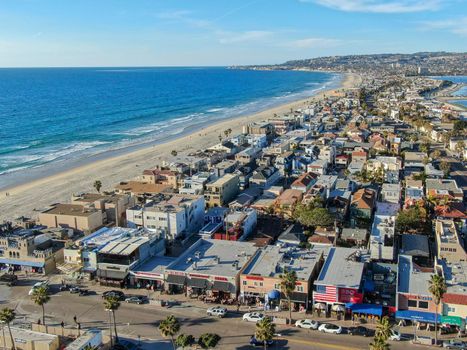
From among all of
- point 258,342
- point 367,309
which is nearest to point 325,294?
point 367,309

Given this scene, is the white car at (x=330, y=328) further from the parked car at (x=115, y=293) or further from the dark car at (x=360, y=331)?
the parked car at (x=115, y=293)

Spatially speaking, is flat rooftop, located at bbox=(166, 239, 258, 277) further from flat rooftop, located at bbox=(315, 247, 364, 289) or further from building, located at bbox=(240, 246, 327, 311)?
flat rooftop, located at bbox=(315, 247, 364, 289)

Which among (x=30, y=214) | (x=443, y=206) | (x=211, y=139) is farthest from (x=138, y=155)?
(x=443, y=206)

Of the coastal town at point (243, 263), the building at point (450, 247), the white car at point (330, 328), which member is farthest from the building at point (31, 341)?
the building at point (450, 247)

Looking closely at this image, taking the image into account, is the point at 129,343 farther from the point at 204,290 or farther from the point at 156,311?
the point at 204,290

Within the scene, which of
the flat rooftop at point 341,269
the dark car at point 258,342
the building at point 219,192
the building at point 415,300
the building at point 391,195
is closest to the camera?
the dark car at point 258,342

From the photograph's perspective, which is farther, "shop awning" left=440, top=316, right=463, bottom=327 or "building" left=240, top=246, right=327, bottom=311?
"building" left=240, top=246, right=327, bottom=311

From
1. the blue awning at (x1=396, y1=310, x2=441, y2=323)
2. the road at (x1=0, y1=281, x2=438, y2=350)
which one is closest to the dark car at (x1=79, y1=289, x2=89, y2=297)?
the road at (x1=0, y1=281, x2=438, y2=350)
